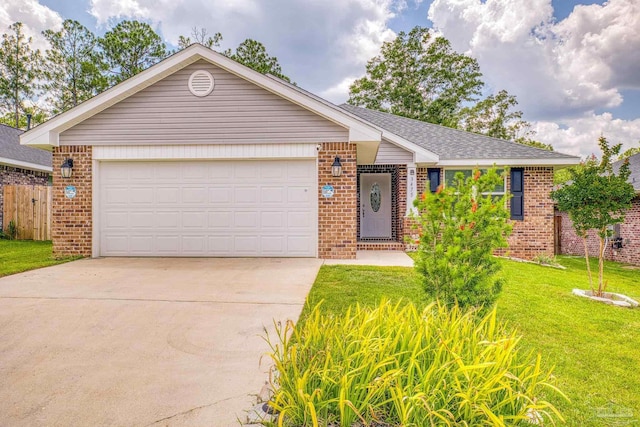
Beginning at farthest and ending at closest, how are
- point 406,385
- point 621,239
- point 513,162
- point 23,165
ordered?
1. point 23,165
2. point 621,239
3. point 513,162
4. point 406,385

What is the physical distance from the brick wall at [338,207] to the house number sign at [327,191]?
7 cm

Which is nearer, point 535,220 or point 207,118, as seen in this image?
point 207,118

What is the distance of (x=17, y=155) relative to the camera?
47.2ft

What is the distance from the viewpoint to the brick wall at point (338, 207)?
8070 mm

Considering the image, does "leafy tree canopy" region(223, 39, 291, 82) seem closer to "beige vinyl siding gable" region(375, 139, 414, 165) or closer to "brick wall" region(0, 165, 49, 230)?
"brick wall" region(0, 165, 49, 230)

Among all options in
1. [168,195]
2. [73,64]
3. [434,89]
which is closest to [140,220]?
[168,195]

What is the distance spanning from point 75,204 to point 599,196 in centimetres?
1055

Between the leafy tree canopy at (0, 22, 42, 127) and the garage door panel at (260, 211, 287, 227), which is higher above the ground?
the leafy tree canopy at (0, 22, 42, 127)

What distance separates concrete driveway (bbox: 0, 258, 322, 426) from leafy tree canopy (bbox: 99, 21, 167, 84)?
23826 mm

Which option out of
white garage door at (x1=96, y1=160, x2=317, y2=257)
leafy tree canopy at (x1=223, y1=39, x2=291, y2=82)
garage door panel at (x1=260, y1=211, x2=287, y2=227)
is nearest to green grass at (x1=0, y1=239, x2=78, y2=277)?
white garage door at (x1=96, y1=160, x2=317, y2=257)

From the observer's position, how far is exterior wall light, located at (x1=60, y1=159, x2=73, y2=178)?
8084 millimetres

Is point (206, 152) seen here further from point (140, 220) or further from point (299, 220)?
point (299, 220)

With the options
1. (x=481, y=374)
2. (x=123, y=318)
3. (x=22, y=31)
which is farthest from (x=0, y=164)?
(x=22, y=31)

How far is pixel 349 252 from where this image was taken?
8.23 m
